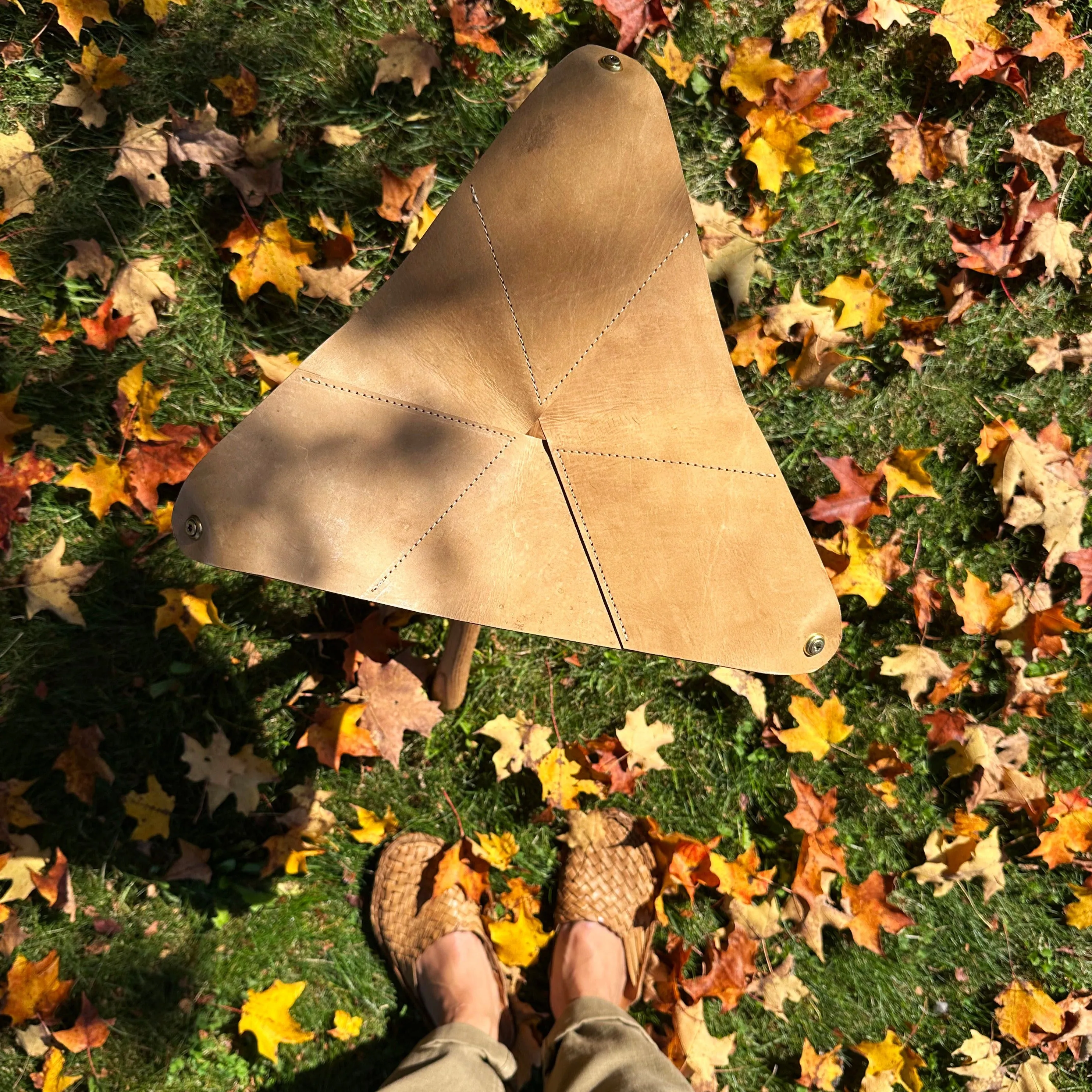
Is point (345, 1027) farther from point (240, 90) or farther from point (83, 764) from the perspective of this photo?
point (240, 90)

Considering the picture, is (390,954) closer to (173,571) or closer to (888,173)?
(173,571)

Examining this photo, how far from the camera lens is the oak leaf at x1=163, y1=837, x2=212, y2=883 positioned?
2492mm

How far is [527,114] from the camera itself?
1.65 meters

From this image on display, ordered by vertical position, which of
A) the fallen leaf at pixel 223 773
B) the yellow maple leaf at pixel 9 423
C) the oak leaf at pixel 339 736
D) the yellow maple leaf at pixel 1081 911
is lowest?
the yellow maple leaf at pixel 1081 911

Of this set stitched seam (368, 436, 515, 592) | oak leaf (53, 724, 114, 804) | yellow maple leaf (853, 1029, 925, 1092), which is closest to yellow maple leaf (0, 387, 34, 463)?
oak leaf (53, 724, 114, 804)

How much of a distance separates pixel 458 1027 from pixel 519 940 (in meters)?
0.36

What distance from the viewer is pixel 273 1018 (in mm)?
2451

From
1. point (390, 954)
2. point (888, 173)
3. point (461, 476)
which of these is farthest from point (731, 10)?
point (390, 954)

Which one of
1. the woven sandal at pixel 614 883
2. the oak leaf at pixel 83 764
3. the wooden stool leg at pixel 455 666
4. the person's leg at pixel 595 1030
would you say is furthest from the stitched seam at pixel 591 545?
the oak leaf at pixel 83 764

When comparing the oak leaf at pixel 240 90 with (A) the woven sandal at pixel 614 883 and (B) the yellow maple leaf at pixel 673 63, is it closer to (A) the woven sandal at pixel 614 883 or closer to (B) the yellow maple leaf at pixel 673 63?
(B) the yellow maple leaf at pixel 673 63

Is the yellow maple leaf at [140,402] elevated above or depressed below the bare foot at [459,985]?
above

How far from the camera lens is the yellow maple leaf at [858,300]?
295cm

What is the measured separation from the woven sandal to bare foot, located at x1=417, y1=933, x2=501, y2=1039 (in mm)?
278

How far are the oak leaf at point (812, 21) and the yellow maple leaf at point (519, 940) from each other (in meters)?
3.07
